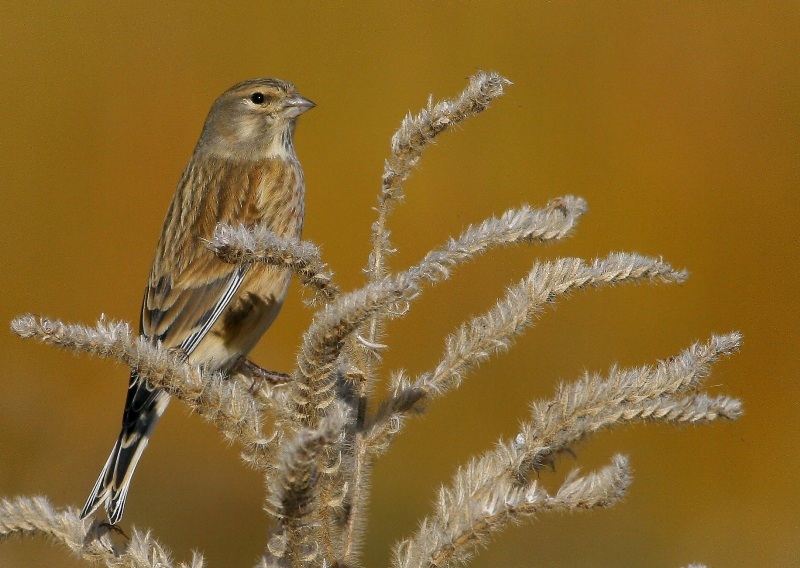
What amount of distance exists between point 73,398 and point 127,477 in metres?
1.72

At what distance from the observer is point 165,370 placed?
1364 mm

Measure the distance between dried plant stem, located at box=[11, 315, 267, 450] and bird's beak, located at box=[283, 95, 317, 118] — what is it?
1995 millimetres

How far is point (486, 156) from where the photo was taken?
4.45 meters

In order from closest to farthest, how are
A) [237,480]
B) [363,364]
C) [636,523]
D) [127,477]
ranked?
[363,364] < [127,477] < [636,523] < [237,480]

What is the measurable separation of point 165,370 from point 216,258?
1.57m

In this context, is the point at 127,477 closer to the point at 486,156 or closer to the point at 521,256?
the point at 521,256

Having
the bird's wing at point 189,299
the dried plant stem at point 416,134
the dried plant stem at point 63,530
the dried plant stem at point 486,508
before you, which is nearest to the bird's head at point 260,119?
the bird's wing at point 189,299

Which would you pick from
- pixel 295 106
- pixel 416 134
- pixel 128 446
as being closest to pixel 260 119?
pixel 295 106

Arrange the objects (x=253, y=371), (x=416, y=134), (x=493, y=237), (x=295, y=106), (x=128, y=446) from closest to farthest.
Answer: (x=493, y=237) < (x=416, y=134) < (x=128, y=446) < (x=253, y=371) < (x=295, y=106)

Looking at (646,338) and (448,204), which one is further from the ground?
(448,204)

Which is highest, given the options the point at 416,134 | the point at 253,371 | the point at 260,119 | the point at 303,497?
the point at 260,119

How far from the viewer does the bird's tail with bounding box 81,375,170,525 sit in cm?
211

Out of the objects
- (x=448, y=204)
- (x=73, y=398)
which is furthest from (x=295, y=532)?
(x=448, y=204)

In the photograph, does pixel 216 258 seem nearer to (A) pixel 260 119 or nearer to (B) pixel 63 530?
(A) pixel 260 119
